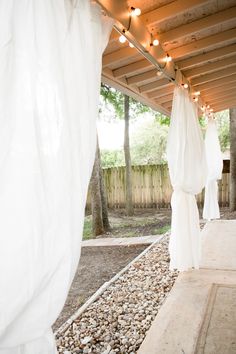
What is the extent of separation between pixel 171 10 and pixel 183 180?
1.73 metres

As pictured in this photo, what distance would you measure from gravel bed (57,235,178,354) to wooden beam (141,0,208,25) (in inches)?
98.5

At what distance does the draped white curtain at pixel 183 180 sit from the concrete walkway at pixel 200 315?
0.26 metres

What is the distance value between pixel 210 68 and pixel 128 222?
5.37 m

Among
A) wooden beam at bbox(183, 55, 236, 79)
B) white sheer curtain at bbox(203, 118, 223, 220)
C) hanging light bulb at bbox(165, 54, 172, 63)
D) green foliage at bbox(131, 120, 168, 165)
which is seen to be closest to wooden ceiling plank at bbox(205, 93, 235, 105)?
white sheer curtain at bbox(203, 118, 223, 220)

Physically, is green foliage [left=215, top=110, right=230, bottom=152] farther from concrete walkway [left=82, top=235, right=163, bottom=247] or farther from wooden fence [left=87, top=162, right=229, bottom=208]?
concrete walkway [left=82, top=235, right=163, bottom=247]

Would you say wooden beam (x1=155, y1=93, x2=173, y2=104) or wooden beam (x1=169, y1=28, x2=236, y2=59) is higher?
wooden beam (x1=169, y1=28, x2=236, y2=59)

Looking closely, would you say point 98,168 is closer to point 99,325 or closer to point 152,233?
point 152,233

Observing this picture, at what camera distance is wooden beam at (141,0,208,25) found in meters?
2.26

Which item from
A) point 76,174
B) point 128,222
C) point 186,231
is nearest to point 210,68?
point 186,231

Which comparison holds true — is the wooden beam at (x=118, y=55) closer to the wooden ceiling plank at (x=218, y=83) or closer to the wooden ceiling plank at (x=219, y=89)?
the wooden ceiling plank at (x=218, y=83)

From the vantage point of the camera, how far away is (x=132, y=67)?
3.19 meters

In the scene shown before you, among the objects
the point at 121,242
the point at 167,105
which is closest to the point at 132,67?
the point at 167,105

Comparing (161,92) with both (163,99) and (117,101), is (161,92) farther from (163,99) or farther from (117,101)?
(117,101)

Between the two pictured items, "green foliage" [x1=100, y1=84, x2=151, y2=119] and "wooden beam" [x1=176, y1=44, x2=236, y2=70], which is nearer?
"wooden beam" [x1=176, y1=44, x2=236, y2=70]
